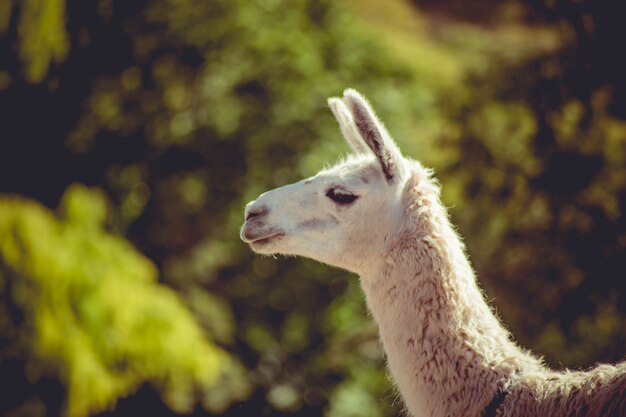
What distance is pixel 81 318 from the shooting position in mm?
11023

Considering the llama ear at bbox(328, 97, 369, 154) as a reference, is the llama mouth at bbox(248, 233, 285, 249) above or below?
below

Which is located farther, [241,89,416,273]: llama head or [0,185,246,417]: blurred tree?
[0,185,246,417]: blurred tree

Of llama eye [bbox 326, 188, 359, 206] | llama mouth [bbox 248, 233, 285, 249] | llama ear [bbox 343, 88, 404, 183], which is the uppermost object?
llama ear [bbox 343, 88, 404, 183]

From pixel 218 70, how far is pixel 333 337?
6.28 meters

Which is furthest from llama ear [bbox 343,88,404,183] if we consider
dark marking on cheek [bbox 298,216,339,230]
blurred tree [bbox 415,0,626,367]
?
blurred tree [bbox 415,0,626,367]

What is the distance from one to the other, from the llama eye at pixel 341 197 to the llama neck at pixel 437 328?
0.96ft

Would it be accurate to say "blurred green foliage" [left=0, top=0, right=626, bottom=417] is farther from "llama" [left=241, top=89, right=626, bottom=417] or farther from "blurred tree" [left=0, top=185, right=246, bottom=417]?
"llama" [left=241, top=89, right=626, bottom=417]

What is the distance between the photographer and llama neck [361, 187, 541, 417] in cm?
327

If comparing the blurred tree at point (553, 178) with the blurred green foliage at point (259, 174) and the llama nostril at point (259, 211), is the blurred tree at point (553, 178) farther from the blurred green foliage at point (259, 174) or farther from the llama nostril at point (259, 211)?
the llama nostril at point (259, 211)

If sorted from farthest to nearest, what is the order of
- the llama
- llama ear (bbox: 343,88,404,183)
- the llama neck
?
llama ear (bbox: 343,88,404,183) < the llama neck < the llama

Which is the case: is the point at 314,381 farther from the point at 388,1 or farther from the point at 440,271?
the point at 440,271

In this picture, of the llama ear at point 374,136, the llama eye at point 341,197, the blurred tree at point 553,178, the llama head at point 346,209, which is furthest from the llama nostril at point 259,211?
the blurred tree at point 553,178

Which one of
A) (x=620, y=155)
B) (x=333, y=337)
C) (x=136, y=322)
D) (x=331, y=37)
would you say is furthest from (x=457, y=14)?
(x=136, y=322)

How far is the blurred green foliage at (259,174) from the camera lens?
37.6ft
